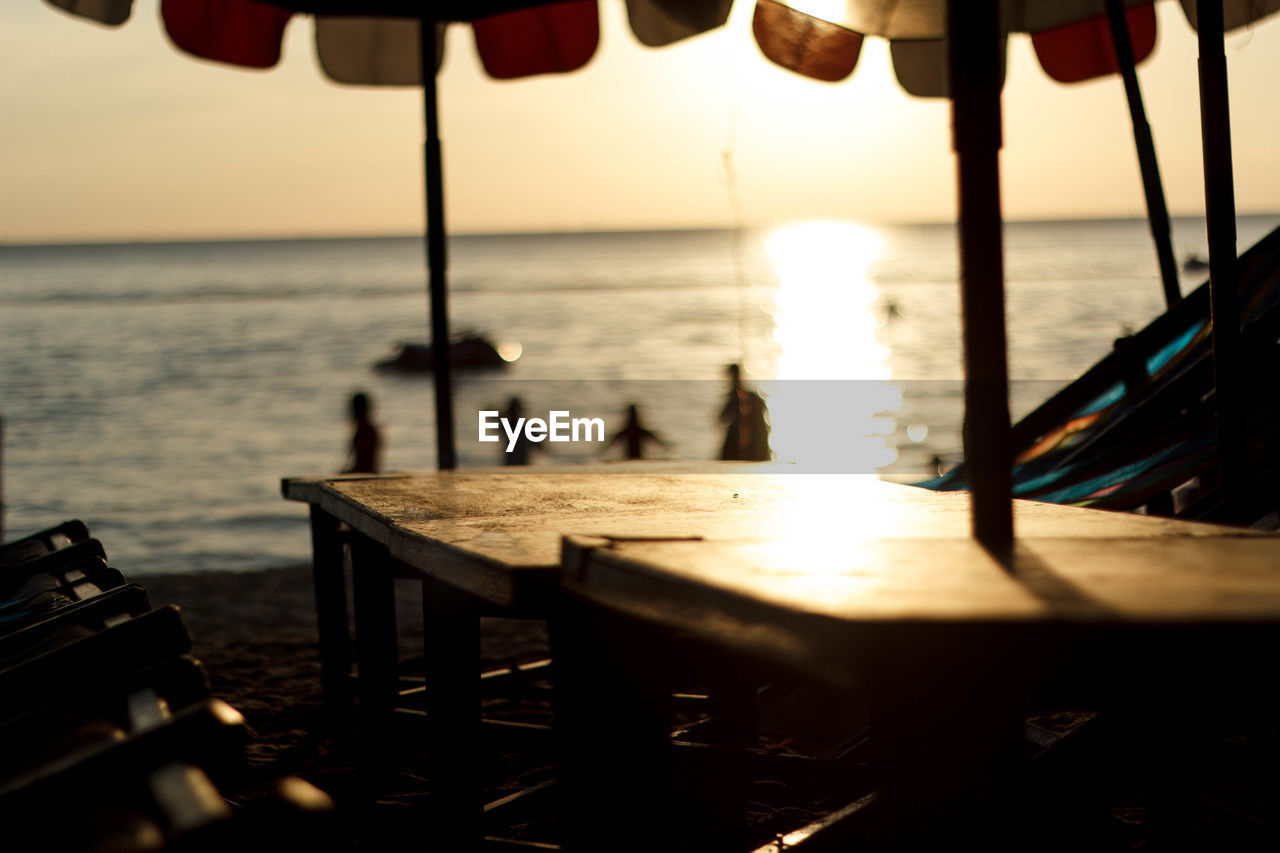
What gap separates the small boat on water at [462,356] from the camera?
34438 millimetres

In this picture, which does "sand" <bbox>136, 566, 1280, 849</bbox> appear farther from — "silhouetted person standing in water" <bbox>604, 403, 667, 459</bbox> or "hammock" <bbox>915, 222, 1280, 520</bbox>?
"silhouetted person standing in water" <bbox>604, 403, 667, 459</bbox>

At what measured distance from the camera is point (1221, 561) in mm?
1723

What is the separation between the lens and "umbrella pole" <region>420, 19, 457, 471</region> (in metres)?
5.21

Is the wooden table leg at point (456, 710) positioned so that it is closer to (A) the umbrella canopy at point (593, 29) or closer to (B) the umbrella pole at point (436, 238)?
(B) the umbrella pole at point (436, 238)

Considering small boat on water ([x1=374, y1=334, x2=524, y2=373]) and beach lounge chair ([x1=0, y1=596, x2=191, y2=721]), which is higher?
small boat on water ([x1=374, y1=334, x2=524, y2=373])

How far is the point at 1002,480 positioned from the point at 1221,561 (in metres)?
0.37

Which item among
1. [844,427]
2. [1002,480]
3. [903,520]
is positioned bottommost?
[844,427]

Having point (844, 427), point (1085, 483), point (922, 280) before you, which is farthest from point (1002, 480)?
point (922, 280)

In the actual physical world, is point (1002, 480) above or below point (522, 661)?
above

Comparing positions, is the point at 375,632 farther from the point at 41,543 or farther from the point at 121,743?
the point at 121,743

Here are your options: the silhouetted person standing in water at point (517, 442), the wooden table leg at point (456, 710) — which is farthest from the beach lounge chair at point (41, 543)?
the silhouetted person standing in water at point (517, 442)

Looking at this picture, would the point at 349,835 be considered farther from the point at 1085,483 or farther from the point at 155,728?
the point at 1085,483

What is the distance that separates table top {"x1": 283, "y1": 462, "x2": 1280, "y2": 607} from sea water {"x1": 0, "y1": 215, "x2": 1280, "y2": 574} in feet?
3.69

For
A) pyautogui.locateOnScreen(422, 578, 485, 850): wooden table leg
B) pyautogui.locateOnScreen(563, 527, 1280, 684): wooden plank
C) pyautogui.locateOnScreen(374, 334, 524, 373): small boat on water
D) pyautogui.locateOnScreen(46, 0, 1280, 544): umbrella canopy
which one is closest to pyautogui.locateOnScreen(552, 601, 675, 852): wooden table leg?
pyautogui.locateOnScreen(563, 527, 1280, 684): wooden plank
